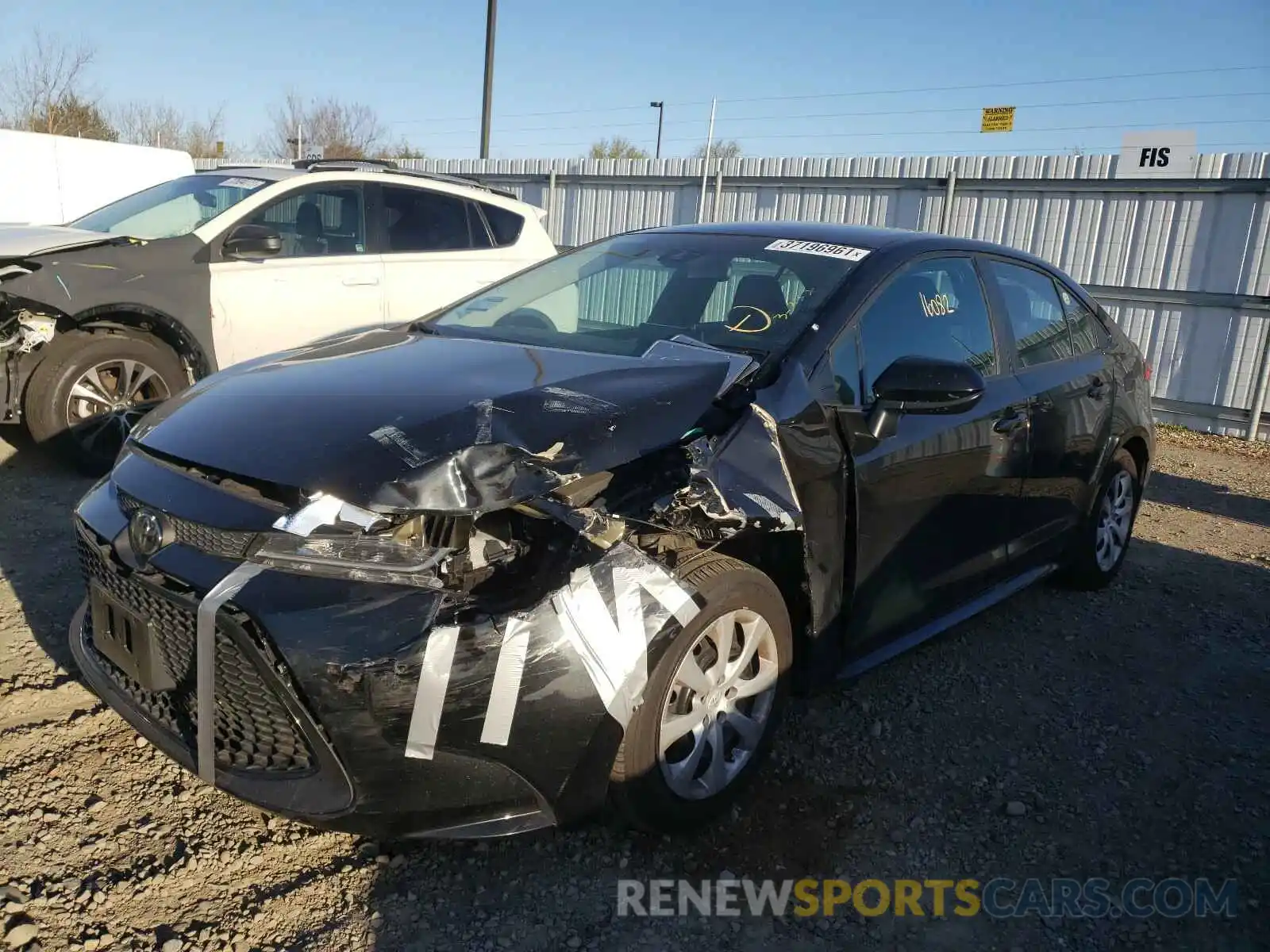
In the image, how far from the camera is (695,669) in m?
2.54

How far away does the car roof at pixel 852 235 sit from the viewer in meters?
3.48

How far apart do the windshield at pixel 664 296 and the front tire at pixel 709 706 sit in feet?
2.68

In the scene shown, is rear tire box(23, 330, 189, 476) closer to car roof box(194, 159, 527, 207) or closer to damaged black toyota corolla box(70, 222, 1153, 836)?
car roof box(194, 159, 527, 207)

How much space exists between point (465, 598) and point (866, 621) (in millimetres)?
1471

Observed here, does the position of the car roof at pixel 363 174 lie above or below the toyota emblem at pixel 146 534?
above

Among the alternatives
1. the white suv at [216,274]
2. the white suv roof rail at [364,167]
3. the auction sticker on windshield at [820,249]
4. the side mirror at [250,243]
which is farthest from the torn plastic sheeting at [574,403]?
the white suv roof rail at [364,167]

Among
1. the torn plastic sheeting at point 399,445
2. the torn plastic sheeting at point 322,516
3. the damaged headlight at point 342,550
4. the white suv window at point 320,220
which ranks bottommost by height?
the damaged headlight at point 342,550

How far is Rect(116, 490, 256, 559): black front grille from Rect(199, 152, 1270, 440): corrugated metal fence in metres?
9.86

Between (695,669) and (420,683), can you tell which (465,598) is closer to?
(420,683)

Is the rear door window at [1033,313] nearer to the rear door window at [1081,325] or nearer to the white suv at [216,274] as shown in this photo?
the rear door window at [1081,325]

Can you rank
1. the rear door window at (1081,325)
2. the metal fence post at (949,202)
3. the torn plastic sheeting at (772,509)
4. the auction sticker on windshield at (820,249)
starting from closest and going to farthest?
the torn plastic sheeting at (772,509) < the auction sticker on windshield at (820,249) < the rear door window at (1081,325) < the metal fence post at (949,202)

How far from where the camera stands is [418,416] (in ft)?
7.83

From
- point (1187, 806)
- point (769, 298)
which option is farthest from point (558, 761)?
point (1187, 806)

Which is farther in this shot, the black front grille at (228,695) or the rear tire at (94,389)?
the rear tire at (94,389)
